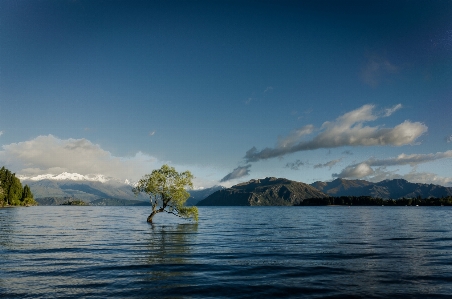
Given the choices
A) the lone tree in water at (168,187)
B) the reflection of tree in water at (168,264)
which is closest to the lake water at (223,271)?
the reflection of tree in water at (168,264)

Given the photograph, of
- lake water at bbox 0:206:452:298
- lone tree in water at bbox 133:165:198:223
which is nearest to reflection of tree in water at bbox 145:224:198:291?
lake water at bbox 0:206:452:298

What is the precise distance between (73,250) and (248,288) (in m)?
28.2

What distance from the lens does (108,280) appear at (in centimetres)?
2531

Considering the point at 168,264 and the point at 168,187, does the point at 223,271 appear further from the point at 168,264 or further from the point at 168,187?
the point at 168,187

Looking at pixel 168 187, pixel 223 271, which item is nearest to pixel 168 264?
pixel 223 271

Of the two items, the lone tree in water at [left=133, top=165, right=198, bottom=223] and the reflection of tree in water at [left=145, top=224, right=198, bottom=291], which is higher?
the lone tree in water at [left=133, top=165, right=198, bottom=223]

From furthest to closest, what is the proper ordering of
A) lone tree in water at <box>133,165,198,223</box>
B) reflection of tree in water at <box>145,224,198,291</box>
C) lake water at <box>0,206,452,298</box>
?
lone tree in water at <box>133,165,198,223</box> → reflection of tree in water at <box>145,224,198,291</box> → lake water at <box>0,206,452,298</box>

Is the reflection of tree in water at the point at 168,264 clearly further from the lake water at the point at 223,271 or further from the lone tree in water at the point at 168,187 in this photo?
the lone tree in water at the point at 168,187

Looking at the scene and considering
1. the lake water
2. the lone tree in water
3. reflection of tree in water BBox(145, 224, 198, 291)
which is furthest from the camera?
the lone tree in water

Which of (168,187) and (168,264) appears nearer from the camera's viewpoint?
(168,264)

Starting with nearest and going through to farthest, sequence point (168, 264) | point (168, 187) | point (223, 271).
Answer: point (223, 271)
point (168, 264)
point (168, 187)

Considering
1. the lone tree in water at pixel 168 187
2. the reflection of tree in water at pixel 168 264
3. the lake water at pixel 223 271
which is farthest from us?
the lone tree in water at pixel 168 187

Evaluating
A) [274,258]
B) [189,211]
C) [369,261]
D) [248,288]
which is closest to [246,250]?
[274,258]

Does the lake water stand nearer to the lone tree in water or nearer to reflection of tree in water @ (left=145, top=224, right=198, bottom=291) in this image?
reflection of tree in water @ (left=145, top=224, right=198, bottom=291)
